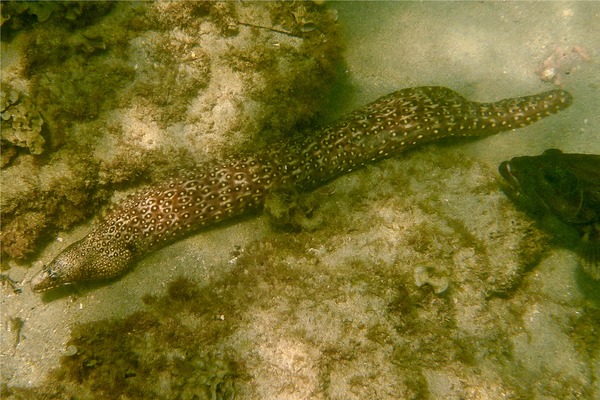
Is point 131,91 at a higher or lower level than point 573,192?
higher

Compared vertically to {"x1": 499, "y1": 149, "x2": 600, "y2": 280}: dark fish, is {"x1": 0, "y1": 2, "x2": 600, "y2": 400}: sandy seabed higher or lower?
lower

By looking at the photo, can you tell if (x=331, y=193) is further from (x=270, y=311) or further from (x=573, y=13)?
(x=573, y=13)

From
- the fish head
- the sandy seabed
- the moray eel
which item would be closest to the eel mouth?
the fish head

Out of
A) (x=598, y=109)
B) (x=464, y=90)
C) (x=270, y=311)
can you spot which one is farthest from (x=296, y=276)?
(x=598, y=109)

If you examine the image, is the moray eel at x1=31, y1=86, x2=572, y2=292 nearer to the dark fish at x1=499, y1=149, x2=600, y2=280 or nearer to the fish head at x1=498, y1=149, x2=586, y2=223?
the fish head at x1=498, y1=149, x2=586, y2=223

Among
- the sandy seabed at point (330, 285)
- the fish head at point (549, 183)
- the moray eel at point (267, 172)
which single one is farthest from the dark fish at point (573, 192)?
the moray eel at point (267, 172)

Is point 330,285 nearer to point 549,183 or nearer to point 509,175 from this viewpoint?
point 509,175

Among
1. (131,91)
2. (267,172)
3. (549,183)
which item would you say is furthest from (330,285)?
(131,91)
